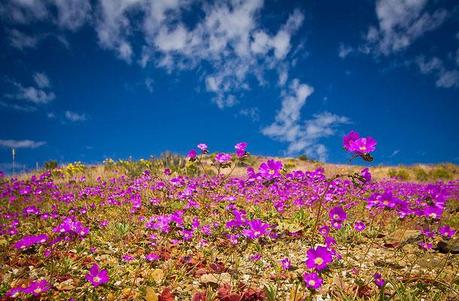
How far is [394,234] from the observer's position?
21.8 ft

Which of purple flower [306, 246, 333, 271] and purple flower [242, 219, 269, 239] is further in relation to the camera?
purple flower [242, 219, 269, 239]

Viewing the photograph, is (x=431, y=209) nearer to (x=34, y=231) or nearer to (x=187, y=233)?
(x=187, y=233)

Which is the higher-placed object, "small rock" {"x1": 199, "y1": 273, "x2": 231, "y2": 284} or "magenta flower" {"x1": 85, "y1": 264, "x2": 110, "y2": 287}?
"magenta flower" {"x1": 85, "y1": 264, "x2": 110, "y2": 287}

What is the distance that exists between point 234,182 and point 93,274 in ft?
23.7

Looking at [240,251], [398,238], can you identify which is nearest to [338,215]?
[240,251]

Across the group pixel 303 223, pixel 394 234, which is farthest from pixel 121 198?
pixel 394 234

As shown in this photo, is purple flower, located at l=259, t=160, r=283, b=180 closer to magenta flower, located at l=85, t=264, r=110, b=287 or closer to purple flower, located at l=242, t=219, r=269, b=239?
purple flower, located at l=242, t=219, r=269, b=239

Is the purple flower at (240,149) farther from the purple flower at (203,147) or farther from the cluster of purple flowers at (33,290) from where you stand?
the cluster of purple flowers at (33,290)

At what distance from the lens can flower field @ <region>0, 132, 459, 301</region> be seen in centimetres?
405

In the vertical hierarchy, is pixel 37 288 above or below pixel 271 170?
below

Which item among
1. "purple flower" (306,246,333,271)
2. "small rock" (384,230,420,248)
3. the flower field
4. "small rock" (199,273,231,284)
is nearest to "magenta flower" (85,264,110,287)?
the flower field

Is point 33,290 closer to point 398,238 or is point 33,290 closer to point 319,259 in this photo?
point 319,259

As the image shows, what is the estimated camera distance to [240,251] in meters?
5.75

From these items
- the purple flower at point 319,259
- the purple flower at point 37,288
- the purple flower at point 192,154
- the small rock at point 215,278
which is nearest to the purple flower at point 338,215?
the purple flower at point 319,259
